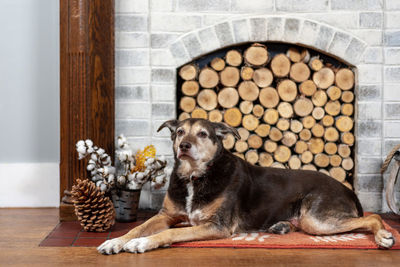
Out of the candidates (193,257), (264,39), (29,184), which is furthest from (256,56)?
(29,184)

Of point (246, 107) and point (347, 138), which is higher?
point (246, 107)

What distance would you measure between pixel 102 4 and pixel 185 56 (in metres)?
0.73

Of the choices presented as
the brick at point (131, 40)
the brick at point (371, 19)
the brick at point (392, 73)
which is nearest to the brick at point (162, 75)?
the brick at point (131, 40)

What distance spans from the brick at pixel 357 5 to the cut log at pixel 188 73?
3.90ft

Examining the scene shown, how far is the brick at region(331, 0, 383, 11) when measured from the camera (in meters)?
3.43

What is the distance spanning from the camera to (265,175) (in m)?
2.86

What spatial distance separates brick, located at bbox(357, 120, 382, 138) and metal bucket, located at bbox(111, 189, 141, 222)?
1.81 metres

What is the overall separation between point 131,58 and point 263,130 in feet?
3.90

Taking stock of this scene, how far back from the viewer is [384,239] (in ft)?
8.00

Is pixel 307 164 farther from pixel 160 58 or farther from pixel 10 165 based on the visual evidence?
pixel 10 165

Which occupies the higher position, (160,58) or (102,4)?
(102,4)

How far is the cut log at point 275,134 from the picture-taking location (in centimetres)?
349

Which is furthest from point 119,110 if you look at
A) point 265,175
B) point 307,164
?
point 307,164

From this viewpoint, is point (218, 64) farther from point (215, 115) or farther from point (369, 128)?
point (369, 128)
